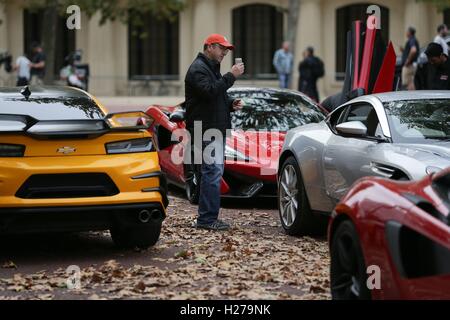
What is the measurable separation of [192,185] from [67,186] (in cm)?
413

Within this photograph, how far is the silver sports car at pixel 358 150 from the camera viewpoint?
25.5 ft

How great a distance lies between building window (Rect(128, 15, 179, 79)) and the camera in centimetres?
3966

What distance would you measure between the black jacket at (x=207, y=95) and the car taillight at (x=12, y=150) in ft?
7.83

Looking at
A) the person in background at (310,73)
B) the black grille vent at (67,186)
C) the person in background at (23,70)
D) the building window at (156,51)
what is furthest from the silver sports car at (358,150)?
the building window at (156,51)

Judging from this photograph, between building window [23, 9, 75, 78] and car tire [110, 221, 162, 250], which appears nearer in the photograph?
car tire [110, 221, 162, 250]

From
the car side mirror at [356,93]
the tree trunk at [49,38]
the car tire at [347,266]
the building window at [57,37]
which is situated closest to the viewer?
the car tire at [347,266]

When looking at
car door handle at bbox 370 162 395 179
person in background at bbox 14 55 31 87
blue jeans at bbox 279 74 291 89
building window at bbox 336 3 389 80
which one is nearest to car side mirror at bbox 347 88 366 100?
car door handle at bbox 370 162 395 179

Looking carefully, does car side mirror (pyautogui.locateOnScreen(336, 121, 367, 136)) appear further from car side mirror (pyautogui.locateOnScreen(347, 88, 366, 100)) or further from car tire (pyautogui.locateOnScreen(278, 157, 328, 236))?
car side mirror (pyautogui.locateOnScreen(347, 88, 366, 100))

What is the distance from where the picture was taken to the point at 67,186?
7.98 meters

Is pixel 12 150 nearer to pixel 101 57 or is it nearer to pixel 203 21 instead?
pixel 203 21

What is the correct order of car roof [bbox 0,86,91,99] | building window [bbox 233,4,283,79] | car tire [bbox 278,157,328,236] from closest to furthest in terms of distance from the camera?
car roof [bbox 0,86,91,99], car tire [bbox 278,157,328,236], building window [bbox 233,4,283,79]

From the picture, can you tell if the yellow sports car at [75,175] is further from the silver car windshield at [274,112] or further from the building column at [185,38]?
the building column at [185,38]

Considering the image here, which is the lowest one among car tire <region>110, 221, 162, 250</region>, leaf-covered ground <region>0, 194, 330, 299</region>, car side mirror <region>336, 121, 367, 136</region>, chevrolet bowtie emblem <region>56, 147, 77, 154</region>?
leaf-covered ground <region>0, 194, 330, 299</region>

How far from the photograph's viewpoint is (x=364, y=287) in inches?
221
